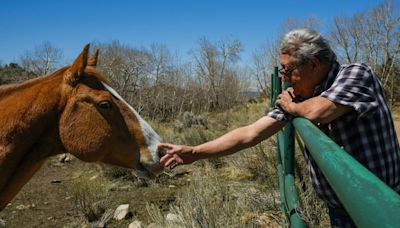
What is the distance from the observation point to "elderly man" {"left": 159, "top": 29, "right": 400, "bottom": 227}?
69.1 inches

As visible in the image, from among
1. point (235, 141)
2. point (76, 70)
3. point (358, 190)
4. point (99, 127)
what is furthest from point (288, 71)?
point (76, 70)

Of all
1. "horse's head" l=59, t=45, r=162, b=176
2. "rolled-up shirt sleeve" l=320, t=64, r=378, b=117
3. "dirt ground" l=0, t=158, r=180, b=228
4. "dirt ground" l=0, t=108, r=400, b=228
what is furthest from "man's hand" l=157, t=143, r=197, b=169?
"dirt ground" l=0, t=158, r=180, b=228

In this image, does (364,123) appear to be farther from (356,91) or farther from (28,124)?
(28,124)

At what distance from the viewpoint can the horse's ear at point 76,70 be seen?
2.90m

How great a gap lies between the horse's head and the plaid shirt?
1.46 metres

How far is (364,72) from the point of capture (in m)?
1.80

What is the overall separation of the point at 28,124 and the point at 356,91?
2356 mm

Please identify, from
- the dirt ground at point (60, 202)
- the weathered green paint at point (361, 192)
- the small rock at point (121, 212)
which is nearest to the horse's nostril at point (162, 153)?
the weathered green paint at point (361, 192)

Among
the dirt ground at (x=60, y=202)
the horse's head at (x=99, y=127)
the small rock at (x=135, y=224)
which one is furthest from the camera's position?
the dirt ground at (x=60, y=202)

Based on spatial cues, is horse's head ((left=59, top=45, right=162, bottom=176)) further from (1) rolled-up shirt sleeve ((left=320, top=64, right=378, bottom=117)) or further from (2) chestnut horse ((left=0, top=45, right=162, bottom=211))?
(1) rolled-up shirt sleeve ((left=320, top=64, right=378, bottom=117))

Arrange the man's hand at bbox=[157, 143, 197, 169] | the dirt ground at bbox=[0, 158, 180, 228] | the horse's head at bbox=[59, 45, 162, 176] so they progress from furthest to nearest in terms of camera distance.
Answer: the dirt ground at bbox=[0, 158, 180, 228], the horse's head at bbox=[59, 45, 162, 176], the man's hand at bbox=[157, 143, 197, 169]

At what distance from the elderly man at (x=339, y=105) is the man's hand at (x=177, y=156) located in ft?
2.59

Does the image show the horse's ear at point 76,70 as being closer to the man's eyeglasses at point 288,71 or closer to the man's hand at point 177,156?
the man's hand at point 177,156

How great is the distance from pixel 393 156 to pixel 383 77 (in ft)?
78.9
